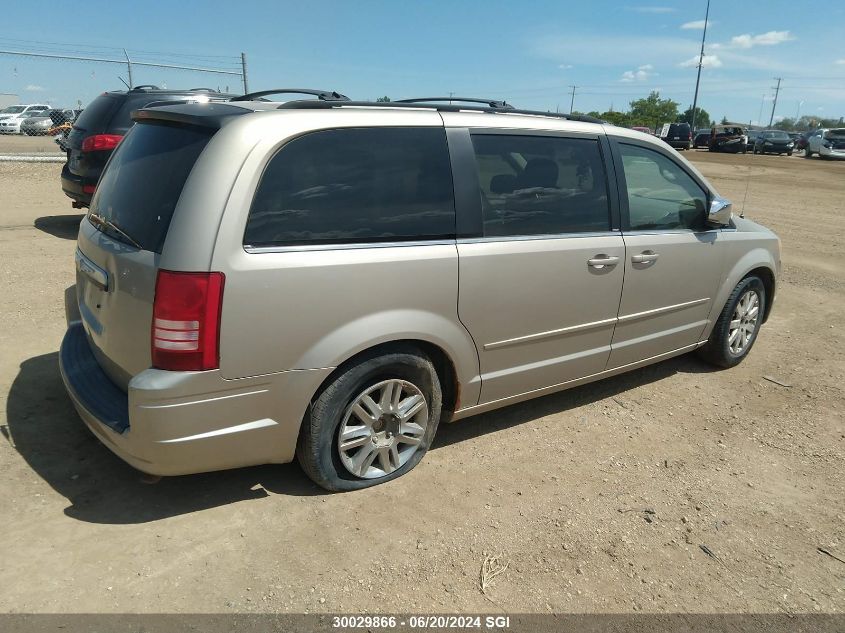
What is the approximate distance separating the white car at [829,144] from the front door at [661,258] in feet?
114

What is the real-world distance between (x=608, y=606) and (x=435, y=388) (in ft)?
4.20

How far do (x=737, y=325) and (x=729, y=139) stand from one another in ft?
120

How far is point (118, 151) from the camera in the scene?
3285 millimetres

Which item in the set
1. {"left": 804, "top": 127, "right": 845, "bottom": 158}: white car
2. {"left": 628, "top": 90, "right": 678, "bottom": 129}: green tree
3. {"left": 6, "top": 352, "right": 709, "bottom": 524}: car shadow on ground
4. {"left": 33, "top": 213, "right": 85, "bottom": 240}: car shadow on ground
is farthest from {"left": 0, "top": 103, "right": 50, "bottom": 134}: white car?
{"left": 628, "top": 90, "right": 678, "bottom": 129}: green tree

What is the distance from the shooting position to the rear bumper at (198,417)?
2543mm

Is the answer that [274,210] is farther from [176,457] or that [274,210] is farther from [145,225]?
[176,457]

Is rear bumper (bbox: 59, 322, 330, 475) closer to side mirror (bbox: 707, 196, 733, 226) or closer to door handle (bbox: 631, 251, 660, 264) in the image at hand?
door handle (bbox: 631, 251, 660, 264)

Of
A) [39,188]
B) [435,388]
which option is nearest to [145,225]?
[435,388]

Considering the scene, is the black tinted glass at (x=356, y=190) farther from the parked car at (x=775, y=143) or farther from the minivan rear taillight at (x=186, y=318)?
the parked car at (x=775, y=143)

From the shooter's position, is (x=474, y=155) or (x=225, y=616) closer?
(x=225, y=616)

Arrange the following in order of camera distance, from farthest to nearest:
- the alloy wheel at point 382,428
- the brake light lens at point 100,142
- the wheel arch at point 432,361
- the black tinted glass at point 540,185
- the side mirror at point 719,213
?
the brake light lens at point 100,142 < the side mirror at point 719,213 < the black tinted glass at point 540,185 < the alloy wheel at point 382,428 < the wheel arch at point 432,361

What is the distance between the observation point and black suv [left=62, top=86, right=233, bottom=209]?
7.79 m

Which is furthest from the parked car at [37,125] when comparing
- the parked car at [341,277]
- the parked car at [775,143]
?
the parked car at [775,143]

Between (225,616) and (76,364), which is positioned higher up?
(76,364)
